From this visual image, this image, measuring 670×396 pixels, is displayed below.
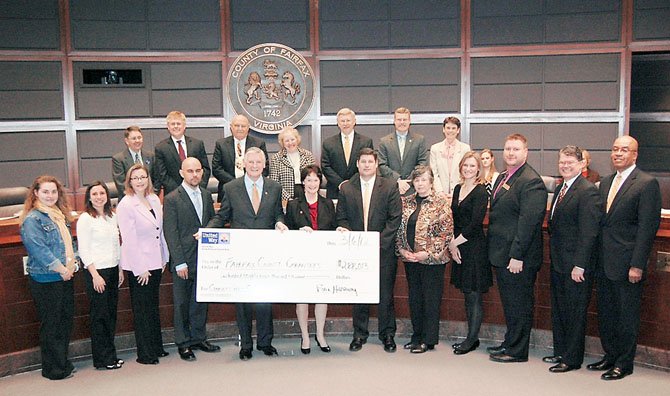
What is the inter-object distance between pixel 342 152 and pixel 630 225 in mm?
2645

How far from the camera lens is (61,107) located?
7926mm

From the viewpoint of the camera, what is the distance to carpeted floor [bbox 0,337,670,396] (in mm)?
4312

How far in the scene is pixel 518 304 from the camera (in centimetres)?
481

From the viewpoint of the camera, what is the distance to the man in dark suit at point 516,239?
4.62 metres

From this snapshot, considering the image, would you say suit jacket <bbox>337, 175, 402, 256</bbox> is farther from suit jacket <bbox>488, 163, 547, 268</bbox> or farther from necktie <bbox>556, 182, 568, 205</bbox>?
necktie <bbox>556, 182, 568, 205</bbox>

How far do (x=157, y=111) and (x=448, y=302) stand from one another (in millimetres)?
4668

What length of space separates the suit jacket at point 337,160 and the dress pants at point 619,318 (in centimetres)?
245

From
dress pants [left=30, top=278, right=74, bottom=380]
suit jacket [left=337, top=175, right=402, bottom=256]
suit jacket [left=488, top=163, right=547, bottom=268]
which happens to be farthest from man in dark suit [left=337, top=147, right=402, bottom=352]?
dress pants [left=30, top=278, right=74, bottom=380]

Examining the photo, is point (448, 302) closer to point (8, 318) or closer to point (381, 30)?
point (8, 318)

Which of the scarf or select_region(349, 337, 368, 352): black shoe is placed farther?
select_region(349, 337, 368, 352): black shoe

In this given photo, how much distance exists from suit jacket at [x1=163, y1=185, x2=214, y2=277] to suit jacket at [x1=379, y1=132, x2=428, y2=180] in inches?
77.4

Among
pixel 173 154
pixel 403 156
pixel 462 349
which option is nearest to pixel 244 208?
pixel 173 154

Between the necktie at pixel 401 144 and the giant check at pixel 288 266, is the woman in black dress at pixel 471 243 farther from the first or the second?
the necktie at pixel 401 144

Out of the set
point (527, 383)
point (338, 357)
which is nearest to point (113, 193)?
point (338, 357)
